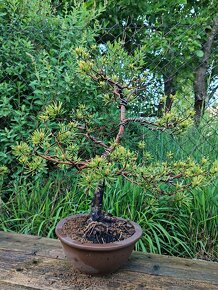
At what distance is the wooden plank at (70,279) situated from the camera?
3.20ft

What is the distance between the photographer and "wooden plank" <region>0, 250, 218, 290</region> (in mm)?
975

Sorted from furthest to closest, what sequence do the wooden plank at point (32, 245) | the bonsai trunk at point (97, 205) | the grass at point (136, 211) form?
the grass at point (136, 211), the wooden plank at point (32, 245), the bonsai trunk at point (97, 205)

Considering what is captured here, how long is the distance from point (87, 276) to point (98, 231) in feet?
0.52

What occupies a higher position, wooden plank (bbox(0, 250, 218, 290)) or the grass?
the grass

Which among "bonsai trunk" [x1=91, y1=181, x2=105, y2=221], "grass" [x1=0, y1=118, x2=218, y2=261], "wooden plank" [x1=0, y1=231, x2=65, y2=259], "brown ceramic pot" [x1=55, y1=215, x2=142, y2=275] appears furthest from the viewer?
"grass" [x1=0, y1=118, x2=218, y2=261]

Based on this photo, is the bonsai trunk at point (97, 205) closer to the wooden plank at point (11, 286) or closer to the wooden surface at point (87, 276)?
the wooden surface at point (87, 276)

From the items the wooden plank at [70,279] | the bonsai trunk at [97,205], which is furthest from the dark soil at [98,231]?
the wooden plank at [70,279]

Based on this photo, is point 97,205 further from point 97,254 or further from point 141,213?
point 141,213

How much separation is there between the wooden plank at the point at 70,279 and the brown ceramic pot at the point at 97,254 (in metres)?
0.04

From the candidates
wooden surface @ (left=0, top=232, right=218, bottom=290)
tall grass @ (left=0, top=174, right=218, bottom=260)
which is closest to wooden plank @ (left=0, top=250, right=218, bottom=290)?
wooden surface @ (left=0, top=232, right=218, bottom=290)

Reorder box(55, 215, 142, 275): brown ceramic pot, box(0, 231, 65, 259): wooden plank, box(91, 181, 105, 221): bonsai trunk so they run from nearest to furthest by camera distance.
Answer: box(55, 215, 142, 275): brown ceramic pot, box(91, 181, 105, 221): bonsai trunk, box(0, 231, 65, 259): wooden plank

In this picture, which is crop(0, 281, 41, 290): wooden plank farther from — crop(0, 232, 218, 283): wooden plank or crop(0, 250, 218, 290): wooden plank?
crop(0, 232, 218, 283): wooden plank

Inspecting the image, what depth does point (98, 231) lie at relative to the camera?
1.02m

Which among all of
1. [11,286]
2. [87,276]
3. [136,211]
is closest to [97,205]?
[87,276]
